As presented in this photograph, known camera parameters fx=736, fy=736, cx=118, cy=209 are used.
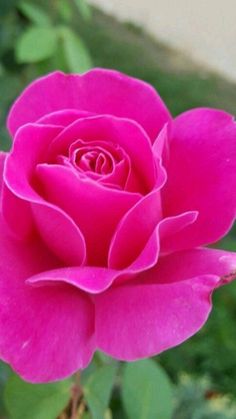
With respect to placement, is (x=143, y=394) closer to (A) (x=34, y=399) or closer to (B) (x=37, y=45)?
(A) (x=34, y=399)

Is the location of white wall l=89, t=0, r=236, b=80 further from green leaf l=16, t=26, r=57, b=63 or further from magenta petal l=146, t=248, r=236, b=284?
magenta petal l=146, t=248, r=236, b=284

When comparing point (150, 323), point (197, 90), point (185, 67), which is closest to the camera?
point (150, 323)

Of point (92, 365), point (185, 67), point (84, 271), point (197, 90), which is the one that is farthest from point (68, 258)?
point (185, 67)

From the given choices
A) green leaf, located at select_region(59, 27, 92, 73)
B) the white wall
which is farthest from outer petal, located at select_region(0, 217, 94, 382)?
the white wall

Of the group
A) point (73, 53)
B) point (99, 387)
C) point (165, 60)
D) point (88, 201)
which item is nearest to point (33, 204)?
point (88, 201)

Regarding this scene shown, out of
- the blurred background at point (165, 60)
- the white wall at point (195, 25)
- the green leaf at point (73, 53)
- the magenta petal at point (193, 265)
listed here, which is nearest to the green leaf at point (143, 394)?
the blurred background at point (165, 60)

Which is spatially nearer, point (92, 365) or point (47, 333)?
point (47, 333)

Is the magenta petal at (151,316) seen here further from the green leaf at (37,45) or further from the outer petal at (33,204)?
the green leaf at (37,45)

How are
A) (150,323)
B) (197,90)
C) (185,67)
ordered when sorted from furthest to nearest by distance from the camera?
1. (185,67)
2. (197,90)
3. (150,323)

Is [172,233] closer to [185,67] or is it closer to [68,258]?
[68,258]
